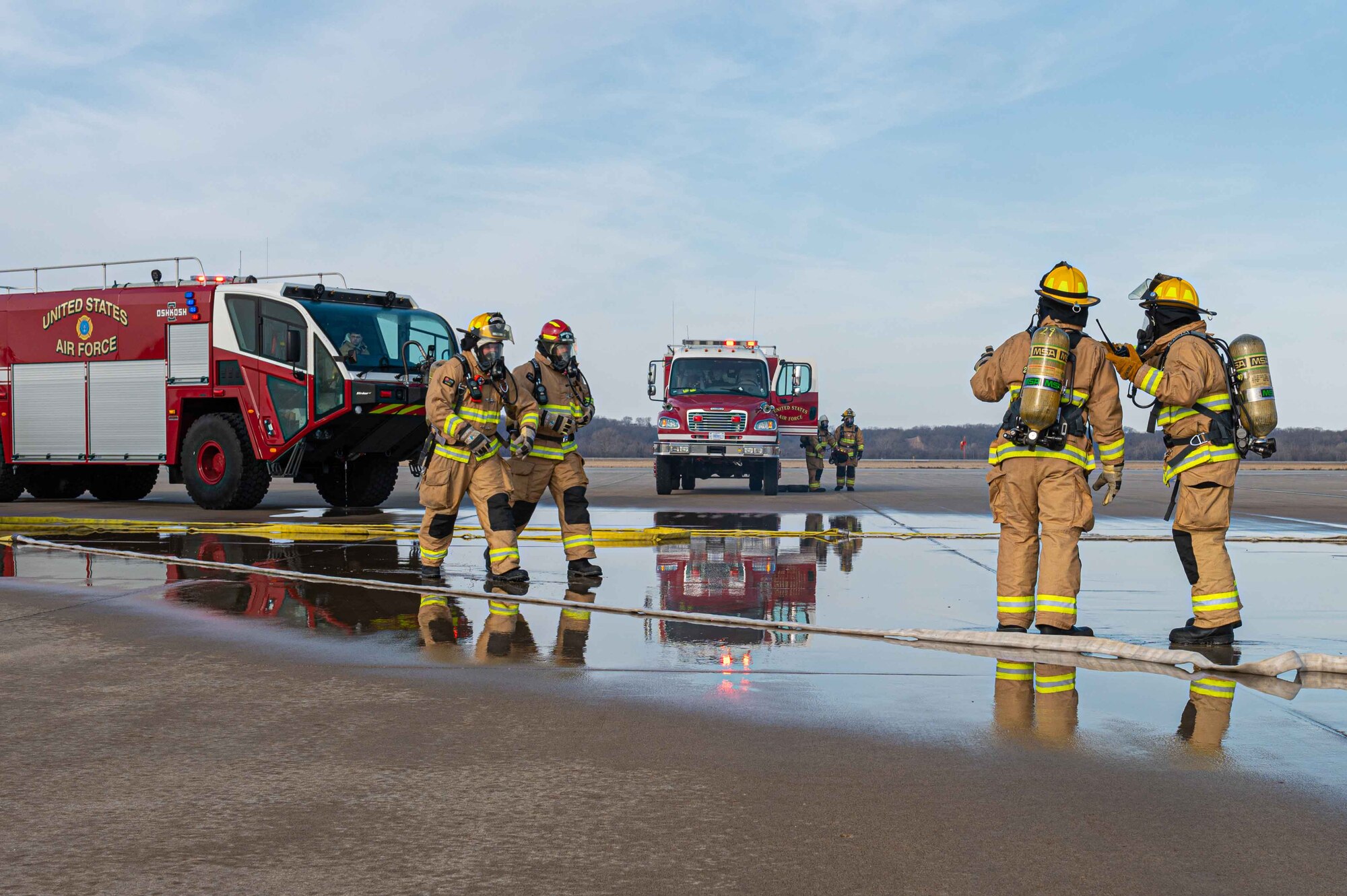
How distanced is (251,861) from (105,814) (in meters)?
0.63

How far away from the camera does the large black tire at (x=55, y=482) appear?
1923 cm

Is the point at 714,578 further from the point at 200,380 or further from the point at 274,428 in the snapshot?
the point at 200,380

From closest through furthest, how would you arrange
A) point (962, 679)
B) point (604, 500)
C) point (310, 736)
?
point (310, 736) → point (962, 679) → point (604, 500)

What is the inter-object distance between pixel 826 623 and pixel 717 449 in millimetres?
14450

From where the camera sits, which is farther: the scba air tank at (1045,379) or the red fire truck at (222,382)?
the red fire truck at (222,382)

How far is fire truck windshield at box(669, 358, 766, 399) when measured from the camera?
2203cm

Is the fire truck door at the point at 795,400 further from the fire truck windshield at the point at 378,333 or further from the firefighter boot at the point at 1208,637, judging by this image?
the firefighter boot at the point at 1208,637

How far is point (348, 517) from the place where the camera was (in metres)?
15.0

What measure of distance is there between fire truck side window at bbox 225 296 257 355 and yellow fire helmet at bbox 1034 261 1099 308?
1140cm

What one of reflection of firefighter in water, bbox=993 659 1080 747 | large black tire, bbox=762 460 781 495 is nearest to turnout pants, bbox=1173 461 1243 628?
reflection of firefighter in water, bbox=993 659 1080 747

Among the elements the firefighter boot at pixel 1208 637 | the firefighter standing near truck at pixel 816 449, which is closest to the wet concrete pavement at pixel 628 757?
the firefighter boot at pixel 1208 637

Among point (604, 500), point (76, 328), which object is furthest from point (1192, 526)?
point (76, 328)

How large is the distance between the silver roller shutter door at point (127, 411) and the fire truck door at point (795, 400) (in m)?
10.4

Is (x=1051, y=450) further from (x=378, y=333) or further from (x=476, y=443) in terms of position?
(x=378, y=333)
